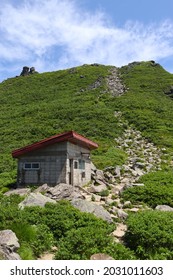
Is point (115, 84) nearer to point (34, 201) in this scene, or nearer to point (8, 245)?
point (34, 201)

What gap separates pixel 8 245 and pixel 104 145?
2888cm

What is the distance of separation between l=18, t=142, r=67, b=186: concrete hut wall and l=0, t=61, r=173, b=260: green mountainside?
5.42 feet

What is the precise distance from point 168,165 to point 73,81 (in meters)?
52.6

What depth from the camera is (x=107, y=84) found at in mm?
77250

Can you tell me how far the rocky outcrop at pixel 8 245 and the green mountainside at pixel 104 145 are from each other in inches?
11.5

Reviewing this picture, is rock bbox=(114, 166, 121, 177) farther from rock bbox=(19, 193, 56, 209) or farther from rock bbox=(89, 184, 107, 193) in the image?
rock bbox=(19, 193, 56, 209)

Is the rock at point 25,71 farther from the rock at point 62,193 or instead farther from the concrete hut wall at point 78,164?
the rock at point 62,193

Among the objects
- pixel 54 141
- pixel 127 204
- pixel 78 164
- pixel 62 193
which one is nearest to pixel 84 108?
pixel 78 164

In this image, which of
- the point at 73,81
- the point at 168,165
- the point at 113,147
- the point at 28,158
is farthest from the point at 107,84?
the point at 28,158

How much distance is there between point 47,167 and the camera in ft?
77.0

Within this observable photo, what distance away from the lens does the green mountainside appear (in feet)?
42.3

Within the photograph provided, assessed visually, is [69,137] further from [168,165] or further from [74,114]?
[74,114]

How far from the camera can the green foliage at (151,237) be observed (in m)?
12.4
